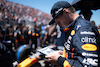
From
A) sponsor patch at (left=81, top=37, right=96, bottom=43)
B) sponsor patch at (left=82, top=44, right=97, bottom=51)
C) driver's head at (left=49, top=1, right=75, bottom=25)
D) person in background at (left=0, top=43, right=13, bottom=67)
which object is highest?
driver's head at (left=49, top=1, right=75, bottom=25)

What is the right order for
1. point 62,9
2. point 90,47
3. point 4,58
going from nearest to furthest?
point 90,47 → point 62,9 → point 4,58

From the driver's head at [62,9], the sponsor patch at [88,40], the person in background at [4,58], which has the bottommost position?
the person in background at [4,58]

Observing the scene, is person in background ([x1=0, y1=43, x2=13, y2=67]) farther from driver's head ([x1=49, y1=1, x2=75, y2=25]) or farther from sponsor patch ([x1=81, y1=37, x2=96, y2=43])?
sponsor patch ([x1=81, y1=37, x2=96, y2=43])

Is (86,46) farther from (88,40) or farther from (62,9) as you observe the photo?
(62,9)

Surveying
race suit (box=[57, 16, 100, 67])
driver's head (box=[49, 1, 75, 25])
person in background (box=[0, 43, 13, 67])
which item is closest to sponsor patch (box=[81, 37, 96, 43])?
race suit (box=[57, 16, 100, 67])

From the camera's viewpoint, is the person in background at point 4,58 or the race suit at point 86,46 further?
the person in background at point 4,58

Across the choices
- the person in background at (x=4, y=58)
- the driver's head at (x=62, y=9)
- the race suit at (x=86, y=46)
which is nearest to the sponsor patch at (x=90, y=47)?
the race suit at (x=86, y=46)

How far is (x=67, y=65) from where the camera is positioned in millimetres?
1050

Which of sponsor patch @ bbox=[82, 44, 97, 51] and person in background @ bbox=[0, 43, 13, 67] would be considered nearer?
sponsor patch @ bbox=[82, 44, 97, 51]

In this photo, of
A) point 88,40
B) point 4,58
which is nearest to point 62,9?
point 88,40

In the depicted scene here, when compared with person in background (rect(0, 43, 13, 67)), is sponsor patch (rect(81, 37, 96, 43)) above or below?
above

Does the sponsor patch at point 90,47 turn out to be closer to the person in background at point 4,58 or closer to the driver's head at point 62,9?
the driver's head at point 62,9

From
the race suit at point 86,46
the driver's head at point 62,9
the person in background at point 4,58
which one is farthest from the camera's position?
the person in background at point 4,58

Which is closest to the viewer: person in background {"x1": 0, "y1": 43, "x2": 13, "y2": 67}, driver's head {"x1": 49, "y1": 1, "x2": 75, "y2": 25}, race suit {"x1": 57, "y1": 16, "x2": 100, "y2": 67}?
race suit {"x1": 57, "y1": 16, "x2": 100, "y2": 67}
